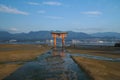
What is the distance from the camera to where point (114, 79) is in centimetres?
1339

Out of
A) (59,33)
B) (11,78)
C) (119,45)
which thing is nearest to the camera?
(11,78)

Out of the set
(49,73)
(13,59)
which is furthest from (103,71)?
Answer: (13,59)

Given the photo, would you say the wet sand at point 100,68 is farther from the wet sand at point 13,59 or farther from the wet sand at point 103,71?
the wet sand at point 13,59

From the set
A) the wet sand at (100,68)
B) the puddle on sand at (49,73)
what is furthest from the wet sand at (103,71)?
the puddle on sand at (49,73)

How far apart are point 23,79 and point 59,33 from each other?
176ft

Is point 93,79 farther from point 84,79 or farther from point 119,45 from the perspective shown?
point 119,45

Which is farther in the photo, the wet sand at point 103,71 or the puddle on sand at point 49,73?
the puddle on sand at point 49,73

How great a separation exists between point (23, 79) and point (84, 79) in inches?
175

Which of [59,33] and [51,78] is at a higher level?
[59,33]

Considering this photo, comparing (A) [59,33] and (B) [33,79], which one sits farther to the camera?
(A) [59,33]

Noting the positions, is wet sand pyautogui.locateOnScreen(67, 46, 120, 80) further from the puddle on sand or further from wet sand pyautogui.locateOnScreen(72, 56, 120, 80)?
the puddle on sand

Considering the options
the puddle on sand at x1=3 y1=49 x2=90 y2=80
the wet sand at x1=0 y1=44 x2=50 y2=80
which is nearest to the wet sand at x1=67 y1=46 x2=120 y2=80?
the puddle on sand at x1=3 y1=49 x2=90 y2=80

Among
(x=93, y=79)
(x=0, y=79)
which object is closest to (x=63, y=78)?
(x=93, y=79)

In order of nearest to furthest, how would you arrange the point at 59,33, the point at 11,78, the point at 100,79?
the point at 100,79 → the point at 11,78 → the point at 59,33
